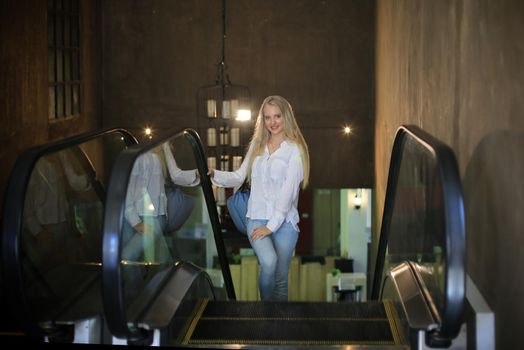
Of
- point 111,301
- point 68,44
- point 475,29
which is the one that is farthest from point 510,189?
point 68,44

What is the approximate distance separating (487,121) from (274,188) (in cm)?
171

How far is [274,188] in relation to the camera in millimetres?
6176

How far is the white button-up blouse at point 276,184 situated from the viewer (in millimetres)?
6043

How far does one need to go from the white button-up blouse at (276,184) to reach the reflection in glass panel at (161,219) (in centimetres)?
46

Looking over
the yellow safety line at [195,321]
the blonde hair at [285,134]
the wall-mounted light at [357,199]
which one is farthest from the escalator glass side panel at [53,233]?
the wall-mounted light at [357,199]

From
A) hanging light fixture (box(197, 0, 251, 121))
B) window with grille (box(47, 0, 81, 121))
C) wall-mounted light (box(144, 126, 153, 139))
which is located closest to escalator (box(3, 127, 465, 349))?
window with grille (box(47, 0, 81, 121))

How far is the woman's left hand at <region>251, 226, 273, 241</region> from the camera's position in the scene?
604cm

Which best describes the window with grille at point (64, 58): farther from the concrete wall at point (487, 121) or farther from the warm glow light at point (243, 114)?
the concrete wall at point (487, 121)

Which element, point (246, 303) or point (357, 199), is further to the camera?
point (357, 199)

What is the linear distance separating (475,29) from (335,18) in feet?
22.9

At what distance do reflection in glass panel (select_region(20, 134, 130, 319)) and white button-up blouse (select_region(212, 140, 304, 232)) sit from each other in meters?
1.16

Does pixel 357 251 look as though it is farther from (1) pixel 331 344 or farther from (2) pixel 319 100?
(1) pixel 331 344

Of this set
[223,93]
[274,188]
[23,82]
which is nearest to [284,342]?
[274,188]

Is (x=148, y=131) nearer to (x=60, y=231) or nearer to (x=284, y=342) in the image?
(x=60, y=231)
